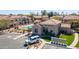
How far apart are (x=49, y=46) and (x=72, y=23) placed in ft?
2.28

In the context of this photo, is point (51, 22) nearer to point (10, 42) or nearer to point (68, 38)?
point (68, 38)

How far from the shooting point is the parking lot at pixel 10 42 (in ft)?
10.8

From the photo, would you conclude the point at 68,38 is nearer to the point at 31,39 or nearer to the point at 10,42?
the point at 31,39

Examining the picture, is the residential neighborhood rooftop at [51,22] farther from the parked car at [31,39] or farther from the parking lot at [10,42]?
the parking lot at [10,42]

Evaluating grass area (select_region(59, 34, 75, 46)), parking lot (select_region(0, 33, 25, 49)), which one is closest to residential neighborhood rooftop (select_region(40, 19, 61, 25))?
grass area (select_region(59, 34, 75, 46))

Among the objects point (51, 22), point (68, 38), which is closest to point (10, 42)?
point (51, 22)

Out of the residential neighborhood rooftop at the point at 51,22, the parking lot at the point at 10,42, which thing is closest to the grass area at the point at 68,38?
the residential neighborhood rooftop at the point at 51,22

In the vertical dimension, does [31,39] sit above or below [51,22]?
below

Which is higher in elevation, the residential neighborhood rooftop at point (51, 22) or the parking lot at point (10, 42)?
the residential neighborhood rooftop at point (51, 22)

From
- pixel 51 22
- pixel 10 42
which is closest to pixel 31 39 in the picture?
pixel 10 42

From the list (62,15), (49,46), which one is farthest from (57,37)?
(62,15)

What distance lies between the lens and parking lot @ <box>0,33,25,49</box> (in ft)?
10.8

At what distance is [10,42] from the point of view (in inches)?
131

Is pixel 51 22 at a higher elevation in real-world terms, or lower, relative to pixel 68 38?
higher
